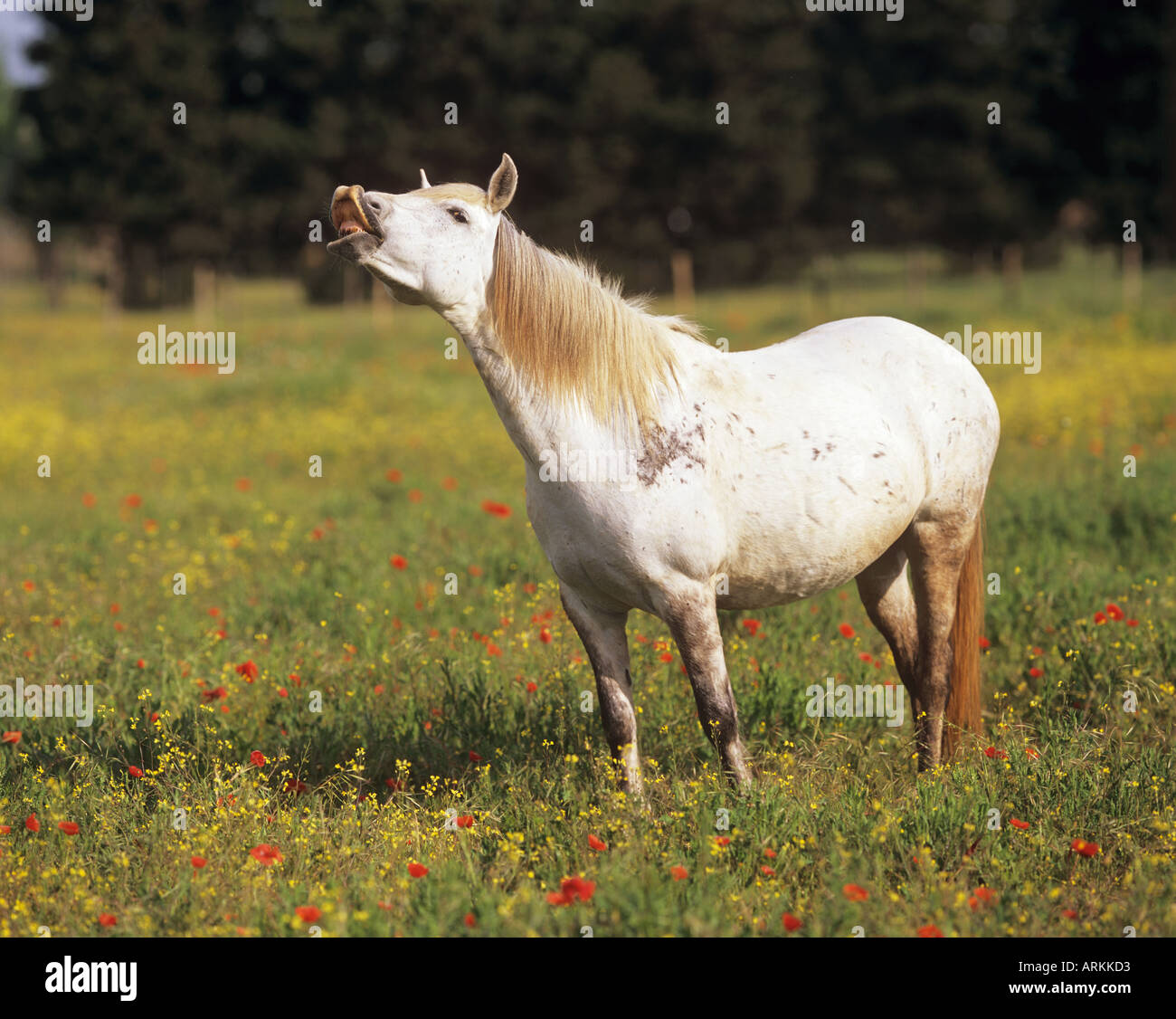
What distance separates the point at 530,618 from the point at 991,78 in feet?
119

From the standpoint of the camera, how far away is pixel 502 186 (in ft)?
12.7

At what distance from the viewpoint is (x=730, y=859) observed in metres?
3.96

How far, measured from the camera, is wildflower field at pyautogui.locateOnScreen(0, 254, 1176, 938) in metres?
3.71

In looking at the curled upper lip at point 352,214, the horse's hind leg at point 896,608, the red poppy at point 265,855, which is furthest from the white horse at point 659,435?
the red poppy at point 265,855

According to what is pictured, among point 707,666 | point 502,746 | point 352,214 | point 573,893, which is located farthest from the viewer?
point 502,746

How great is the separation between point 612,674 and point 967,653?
1.73 m

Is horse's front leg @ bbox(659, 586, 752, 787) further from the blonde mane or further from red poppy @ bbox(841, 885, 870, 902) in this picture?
red poppy @ bbox(841, 885, 870, 902)

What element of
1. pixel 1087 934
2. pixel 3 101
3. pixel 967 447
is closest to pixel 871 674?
pixel 967 447

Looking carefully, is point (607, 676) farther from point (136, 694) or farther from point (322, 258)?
point (322, 258)

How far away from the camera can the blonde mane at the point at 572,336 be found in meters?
4.02

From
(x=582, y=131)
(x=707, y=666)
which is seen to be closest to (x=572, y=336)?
(x=707, y=666)

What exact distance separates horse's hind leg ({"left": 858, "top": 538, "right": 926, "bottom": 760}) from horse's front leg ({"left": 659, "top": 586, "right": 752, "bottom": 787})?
3.85 ft

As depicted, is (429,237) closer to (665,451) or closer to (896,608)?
(665,451)

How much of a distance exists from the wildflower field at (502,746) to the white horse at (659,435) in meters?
0.61
